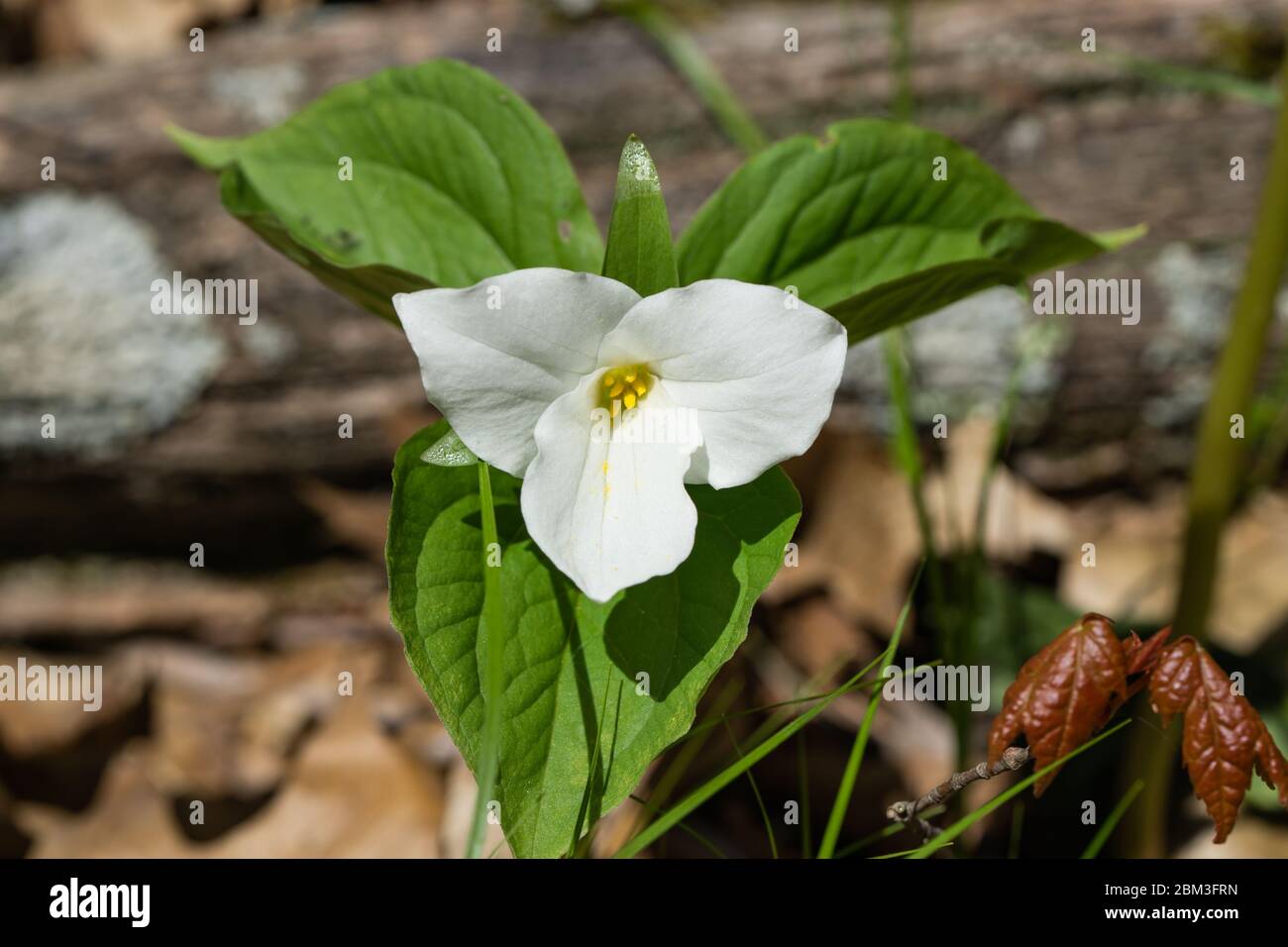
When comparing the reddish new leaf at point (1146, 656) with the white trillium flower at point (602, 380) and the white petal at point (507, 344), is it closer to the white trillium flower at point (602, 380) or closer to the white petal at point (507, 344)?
the white trillium flower at point (602, 380)

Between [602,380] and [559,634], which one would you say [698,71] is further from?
[559,634]

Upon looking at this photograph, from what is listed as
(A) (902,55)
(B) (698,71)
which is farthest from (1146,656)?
(B) (698,71)

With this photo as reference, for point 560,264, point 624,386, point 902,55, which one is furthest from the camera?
point 902,55

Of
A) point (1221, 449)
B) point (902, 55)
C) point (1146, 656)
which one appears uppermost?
point (902, 55)

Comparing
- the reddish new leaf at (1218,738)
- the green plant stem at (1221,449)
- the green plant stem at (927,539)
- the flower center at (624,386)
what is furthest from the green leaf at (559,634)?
the green plant stem at (1221,449)

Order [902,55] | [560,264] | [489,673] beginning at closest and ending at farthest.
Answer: [489,673], [560,264], [902,55]
